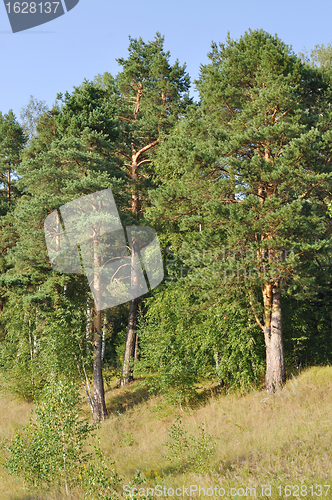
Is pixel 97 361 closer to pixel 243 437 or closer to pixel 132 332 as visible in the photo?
pixel 132 332

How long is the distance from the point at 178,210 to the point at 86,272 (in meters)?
4.48

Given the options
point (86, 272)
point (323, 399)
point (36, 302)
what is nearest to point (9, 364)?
point (36, 302)

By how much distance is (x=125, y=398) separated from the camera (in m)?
14.4

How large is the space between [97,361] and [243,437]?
687 cm

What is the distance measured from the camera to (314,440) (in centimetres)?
680

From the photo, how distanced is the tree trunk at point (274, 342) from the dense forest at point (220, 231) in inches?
1.5

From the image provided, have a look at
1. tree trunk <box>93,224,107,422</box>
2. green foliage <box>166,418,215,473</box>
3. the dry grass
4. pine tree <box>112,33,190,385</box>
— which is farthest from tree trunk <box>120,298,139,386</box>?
green foliage <box>166,418,215,473</box>

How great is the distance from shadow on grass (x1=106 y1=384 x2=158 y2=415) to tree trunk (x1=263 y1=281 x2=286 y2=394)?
510 cm

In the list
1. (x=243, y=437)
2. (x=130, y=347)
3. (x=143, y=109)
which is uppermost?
(x=143, y=109)

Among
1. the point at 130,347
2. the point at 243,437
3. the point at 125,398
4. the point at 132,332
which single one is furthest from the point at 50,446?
the point at 132,332

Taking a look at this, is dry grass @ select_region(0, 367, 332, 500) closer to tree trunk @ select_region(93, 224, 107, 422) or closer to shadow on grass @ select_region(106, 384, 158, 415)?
shadow on grass @ select_region(106, 384, 158, 415)

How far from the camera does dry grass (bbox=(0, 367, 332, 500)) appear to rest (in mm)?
5930

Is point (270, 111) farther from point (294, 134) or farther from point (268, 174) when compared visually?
point (268, 174)

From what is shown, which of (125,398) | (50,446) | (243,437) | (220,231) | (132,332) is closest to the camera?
A: (50,446)
